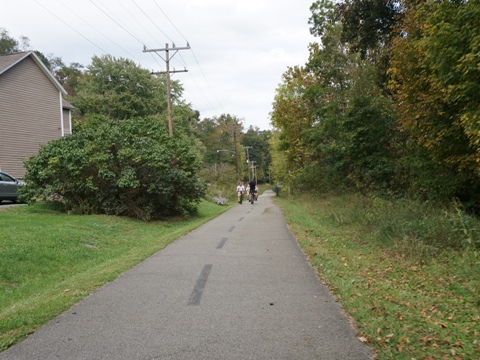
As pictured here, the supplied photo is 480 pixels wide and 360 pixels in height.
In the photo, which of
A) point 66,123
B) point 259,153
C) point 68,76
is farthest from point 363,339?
point 259,153

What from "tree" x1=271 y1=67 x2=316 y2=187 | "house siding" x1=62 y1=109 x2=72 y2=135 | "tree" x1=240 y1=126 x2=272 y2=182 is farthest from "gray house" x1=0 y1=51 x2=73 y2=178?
"tree" x1=240 y1=126 x2=272 y2=182

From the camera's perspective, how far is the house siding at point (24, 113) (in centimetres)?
2533

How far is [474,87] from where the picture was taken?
7797 mm

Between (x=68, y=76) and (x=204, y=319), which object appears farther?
(x=68, y=76)

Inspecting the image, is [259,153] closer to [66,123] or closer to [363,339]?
[66,123]

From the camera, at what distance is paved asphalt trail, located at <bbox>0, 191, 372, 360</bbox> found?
3971 millimetres

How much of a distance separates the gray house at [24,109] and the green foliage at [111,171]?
29.9 ft

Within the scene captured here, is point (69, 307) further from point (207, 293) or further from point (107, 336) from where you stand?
point (207, 293)

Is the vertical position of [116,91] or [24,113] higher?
[116,91]

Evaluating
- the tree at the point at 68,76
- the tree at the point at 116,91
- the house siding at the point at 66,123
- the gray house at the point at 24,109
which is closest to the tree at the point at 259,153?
the tree at the point at 68,76

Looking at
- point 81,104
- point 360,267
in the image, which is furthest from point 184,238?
point 81,104

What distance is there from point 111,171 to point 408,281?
13477 mm

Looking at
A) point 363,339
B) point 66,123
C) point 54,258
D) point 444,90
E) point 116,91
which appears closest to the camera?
point 363,339

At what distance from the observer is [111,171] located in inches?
674
